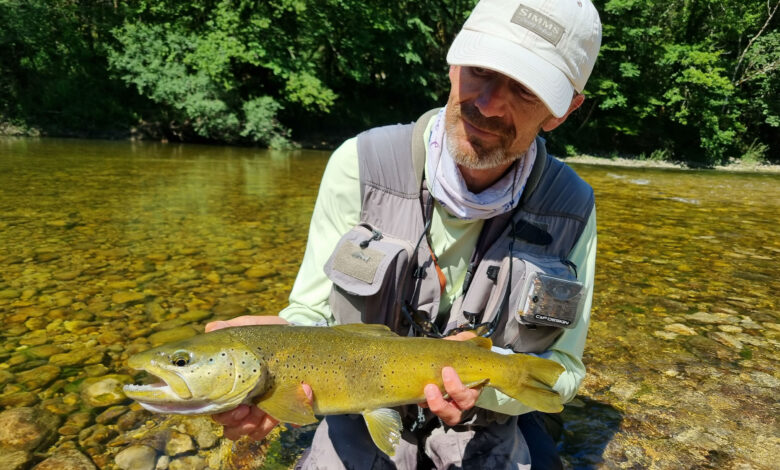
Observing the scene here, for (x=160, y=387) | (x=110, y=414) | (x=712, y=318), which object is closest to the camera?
(x=160, y=387)

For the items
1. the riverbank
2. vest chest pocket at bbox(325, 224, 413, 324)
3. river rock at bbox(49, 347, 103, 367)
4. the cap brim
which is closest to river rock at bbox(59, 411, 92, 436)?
river rock at bbox(49, 347, 103, 367)

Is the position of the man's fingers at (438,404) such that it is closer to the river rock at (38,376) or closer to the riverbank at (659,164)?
the river rock at (38,376)

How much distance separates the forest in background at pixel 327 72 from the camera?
20547 mm

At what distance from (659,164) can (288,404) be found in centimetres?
2813

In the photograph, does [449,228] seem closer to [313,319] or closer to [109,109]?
[313,319]

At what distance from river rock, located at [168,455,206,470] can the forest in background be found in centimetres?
1924

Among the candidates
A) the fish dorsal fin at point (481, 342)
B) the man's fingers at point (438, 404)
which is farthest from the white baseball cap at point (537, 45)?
the man's fingers at point (438, 404)

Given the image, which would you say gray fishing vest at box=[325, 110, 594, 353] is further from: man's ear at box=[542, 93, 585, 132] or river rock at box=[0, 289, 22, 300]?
river rock at box=[0, 289, 22, 300]

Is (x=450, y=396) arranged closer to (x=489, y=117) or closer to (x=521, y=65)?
(x=489, y=117)

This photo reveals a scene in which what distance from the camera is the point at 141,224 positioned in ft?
23.7

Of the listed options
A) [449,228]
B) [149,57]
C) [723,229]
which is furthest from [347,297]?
[149,57]

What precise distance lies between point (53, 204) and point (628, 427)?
8.30 meters

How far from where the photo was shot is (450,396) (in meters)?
2.03

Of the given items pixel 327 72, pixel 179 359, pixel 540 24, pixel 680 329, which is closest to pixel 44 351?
pixel 179 359
